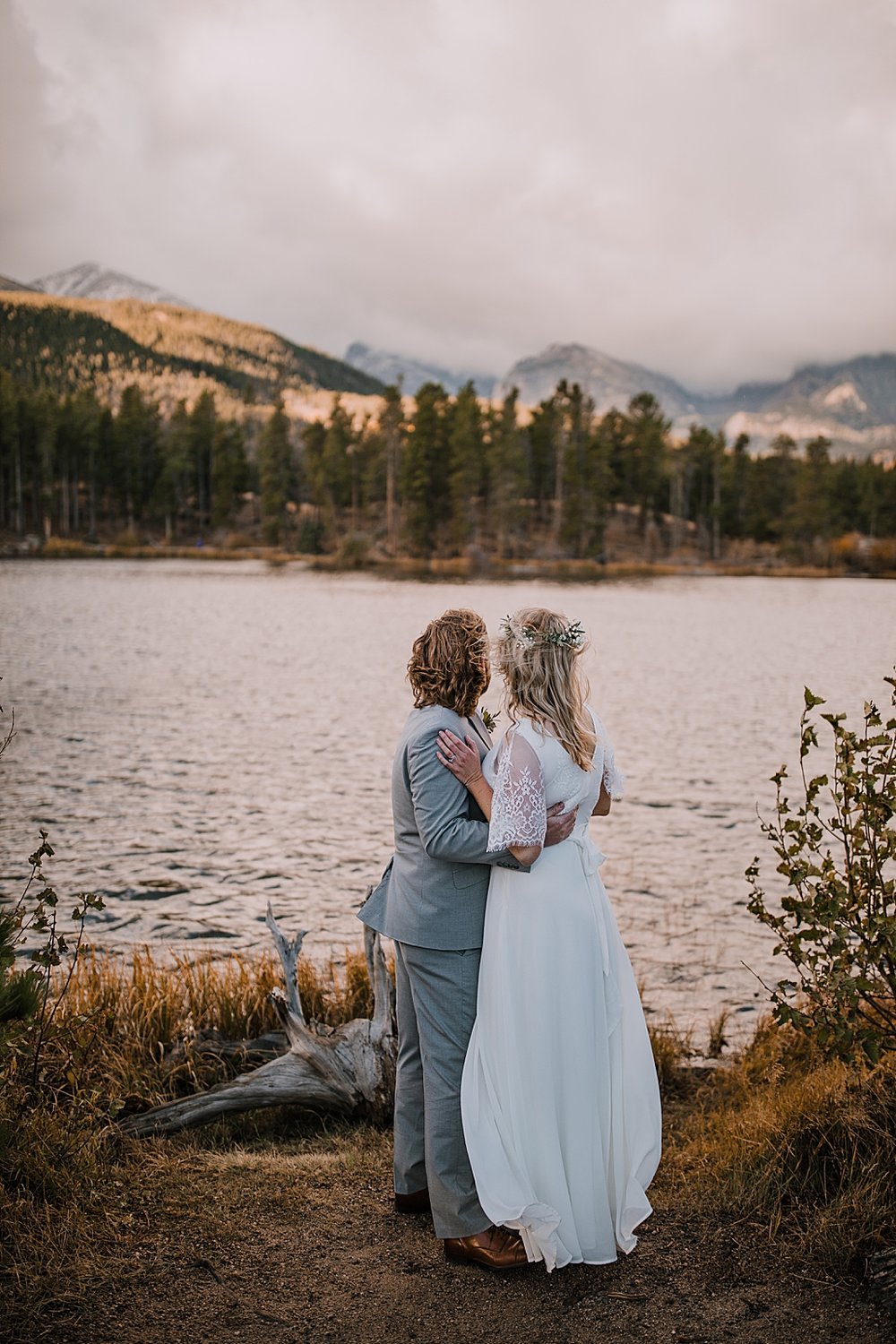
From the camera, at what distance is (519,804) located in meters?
3.77

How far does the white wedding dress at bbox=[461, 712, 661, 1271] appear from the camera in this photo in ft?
12.6

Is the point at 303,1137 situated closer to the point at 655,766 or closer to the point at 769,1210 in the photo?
the point at 769,1210

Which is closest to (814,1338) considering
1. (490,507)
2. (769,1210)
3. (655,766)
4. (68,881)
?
(769,1210)

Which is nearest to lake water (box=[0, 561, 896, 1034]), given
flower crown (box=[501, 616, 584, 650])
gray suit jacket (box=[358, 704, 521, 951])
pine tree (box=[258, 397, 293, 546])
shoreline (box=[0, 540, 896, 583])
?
gray suit jacket (box=[358, 704, 521, 951])

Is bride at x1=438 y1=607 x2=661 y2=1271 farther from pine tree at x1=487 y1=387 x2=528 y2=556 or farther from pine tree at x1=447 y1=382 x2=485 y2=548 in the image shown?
pine tree at x1=447 y1=382 x2=485 y2=548

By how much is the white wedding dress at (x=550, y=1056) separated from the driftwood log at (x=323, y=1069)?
6.89ft

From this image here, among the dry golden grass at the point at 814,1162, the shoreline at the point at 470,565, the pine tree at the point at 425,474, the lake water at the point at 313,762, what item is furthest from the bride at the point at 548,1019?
the pine tree at the point at 425,474

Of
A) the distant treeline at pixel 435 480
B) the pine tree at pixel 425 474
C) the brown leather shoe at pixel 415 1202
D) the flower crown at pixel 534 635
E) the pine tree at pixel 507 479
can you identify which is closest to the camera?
the flower crown at pixel 534 635

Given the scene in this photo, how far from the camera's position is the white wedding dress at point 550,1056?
3828 millimetres

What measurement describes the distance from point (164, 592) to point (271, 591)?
21.5 feet

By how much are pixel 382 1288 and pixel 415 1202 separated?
53 centimetres

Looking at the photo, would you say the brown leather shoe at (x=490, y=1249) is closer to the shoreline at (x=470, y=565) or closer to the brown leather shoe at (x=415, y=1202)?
the brown leather shoe at (x=415, y=1202)

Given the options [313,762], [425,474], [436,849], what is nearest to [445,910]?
[436,849]

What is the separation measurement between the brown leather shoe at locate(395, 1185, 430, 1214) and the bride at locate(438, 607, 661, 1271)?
64 centimetres
